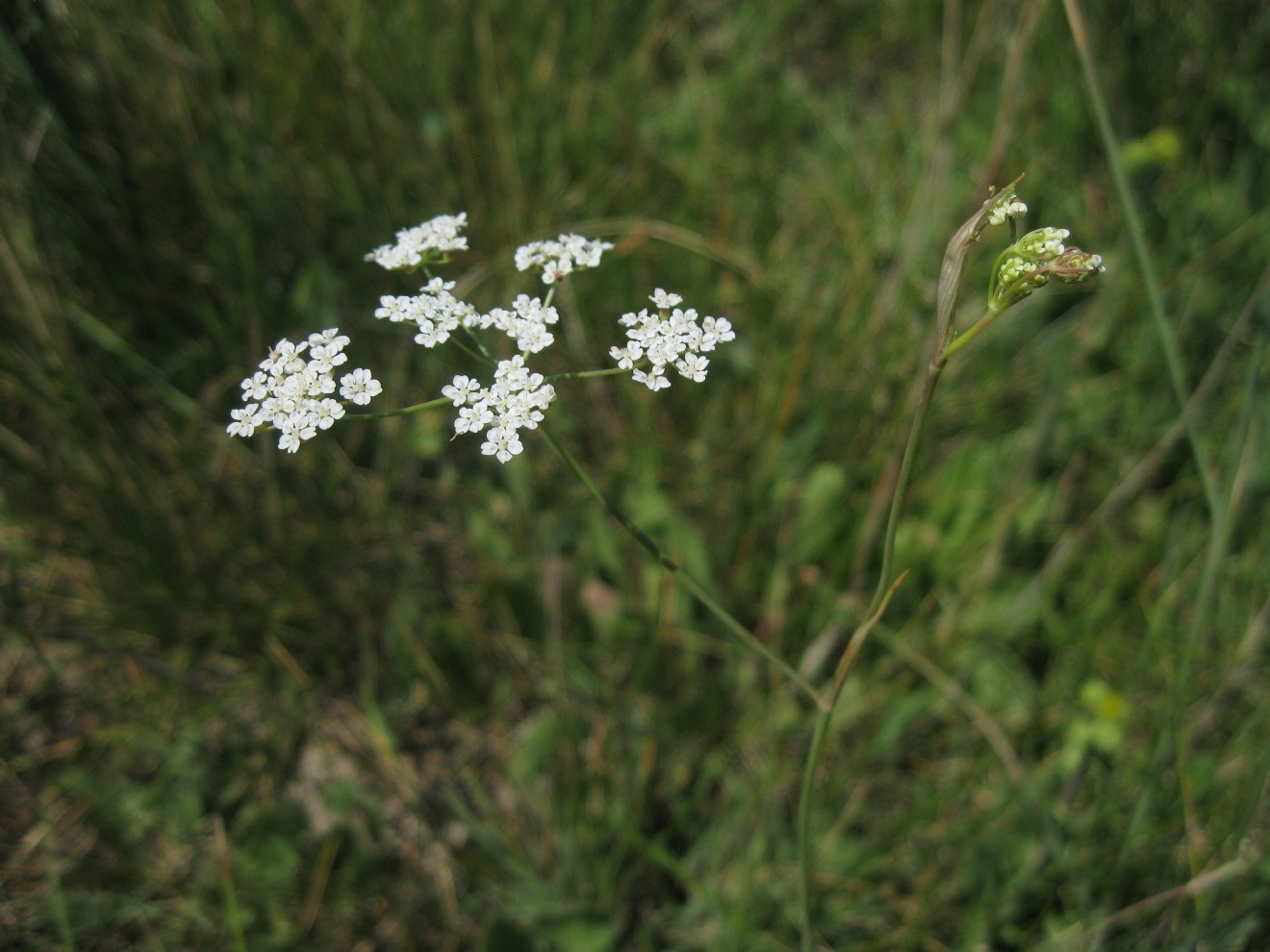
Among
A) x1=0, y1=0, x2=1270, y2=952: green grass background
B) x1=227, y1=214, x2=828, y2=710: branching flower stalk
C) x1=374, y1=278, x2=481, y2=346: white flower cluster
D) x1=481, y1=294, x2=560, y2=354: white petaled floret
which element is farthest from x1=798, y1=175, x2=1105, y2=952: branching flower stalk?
x1=0, y1=0, x2=1270, y2=952: green grass background

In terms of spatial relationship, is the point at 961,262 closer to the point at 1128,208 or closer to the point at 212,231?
the point at 1128,208

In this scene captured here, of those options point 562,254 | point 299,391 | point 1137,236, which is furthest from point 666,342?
point 1137,236

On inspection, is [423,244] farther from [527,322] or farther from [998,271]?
[998,271]

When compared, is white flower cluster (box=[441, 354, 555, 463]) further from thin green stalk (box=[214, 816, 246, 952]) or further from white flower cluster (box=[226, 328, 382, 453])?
thin green stalk (box=[214, 816, 246, 952])

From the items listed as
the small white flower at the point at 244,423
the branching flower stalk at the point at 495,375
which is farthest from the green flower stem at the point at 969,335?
the small white flower at the point at 244,423

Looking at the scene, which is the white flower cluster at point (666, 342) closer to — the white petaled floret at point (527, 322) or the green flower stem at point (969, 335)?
the white petaled floret at point (527, 322)

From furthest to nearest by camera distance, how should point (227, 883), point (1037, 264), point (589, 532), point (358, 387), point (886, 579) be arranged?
point (589, 532) < point (227, 883) < point (358, 387) < point (886, 579) < point (1037, 264)
